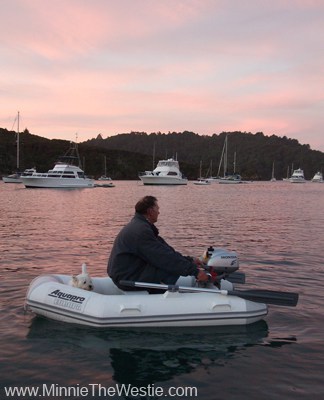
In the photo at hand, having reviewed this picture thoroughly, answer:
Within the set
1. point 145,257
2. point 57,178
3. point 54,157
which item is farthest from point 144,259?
point 54,157

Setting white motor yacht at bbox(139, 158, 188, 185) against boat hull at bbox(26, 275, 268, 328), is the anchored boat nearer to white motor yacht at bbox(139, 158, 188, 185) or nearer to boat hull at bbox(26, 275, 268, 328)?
boat hull at bbox(26, 275, 268, 328)

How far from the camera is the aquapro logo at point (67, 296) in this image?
718cm

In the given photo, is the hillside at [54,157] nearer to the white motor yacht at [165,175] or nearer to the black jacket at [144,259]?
the white motor yacht at [165,175]

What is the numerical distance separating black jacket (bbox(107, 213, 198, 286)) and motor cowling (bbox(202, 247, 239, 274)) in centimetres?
102

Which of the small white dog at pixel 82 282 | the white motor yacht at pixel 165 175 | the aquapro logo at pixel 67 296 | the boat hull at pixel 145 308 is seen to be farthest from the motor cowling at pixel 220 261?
the white motor yacht at pixel 165 175

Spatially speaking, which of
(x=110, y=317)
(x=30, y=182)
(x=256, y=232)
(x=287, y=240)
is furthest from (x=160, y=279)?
(x=30, y=182)

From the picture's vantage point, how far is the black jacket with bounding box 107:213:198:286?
7035 mm

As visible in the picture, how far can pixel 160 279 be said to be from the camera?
735 cm

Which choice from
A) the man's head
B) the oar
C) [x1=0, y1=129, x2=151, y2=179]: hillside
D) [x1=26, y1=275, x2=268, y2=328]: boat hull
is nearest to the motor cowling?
the oar

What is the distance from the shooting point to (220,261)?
812cm

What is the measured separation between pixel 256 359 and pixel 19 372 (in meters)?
3.13

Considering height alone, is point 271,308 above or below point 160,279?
below

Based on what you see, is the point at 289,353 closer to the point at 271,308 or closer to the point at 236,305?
the point at 236,305

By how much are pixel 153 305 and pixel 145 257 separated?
0.73 m
